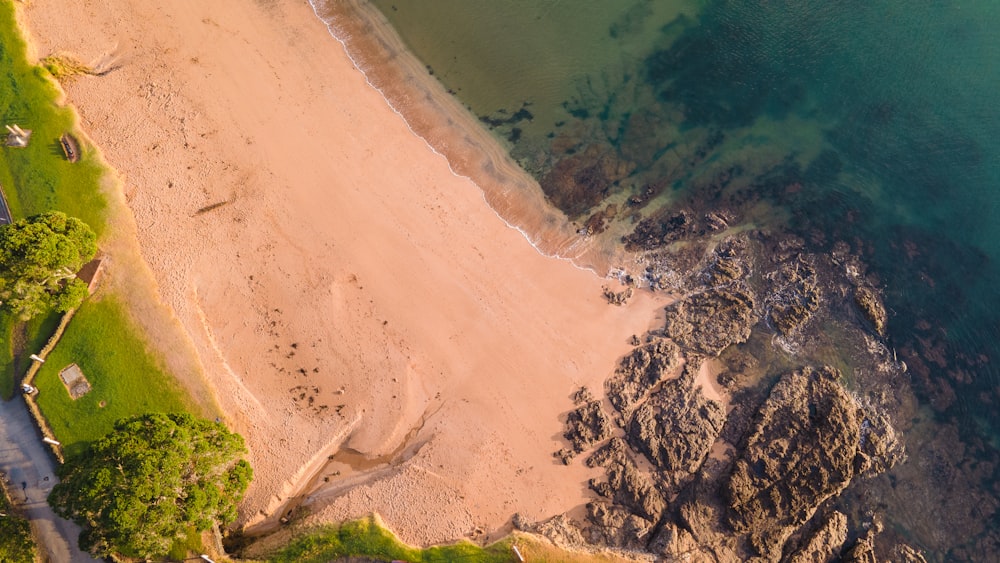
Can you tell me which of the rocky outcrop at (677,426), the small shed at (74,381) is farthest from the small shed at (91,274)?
the rocky outcrop at (677,426)

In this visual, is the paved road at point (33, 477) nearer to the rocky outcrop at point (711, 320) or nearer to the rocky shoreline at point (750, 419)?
the rocky shoreline at point (750, 419)

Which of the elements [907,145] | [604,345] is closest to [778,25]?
[907,145]

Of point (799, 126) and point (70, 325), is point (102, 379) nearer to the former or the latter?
point (70, 325)

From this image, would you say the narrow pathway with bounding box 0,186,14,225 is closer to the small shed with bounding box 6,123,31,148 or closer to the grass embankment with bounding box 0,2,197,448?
the grass embankment with bounding box 0,2,197,448

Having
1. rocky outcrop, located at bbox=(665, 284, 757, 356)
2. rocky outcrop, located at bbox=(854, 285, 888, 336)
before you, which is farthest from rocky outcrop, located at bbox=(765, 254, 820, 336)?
rocky outcrop, located at bbox=(854, 285, 888, 336)

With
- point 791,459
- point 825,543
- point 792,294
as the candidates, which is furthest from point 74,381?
point 825,543

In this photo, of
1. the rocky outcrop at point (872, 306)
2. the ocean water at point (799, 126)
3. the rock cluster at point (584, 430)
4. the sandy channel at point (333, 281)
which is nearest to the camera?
the sandy channel at point (333, 281)
